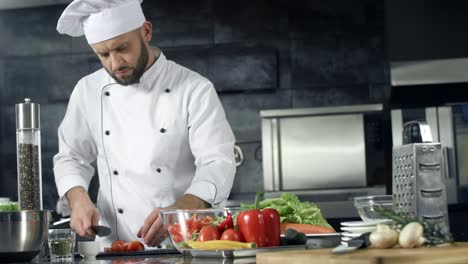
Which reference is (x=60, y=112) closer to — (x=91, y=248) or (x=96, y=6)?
(x=96, y=6)

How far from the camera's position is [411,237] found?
1835mm

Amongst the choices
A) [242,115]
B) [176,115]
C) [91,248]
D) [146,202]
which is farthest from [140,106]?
[242,115]

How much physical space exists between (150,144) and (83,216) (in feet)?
1.49

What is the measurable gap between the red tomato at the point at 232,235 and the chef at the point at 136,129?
102 centimetres

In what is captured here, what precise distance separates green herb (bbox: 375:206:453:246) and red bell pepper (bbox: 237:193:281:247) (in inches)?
12.4

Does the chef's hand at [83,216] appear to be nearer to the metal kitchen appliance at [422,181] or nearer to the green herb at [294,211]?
the green herb at [294,211]

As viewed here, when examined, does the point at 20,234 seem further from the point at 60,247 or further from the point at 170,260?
the point at 170,260

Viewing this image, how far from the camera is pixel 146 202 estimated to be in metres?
3.43

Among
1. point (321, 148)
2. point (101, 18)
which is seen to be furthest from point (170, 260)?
point (321, 148)

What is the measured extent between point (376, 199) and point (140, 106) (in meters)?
1.54

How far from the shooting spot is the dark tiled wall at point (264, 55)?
596cm

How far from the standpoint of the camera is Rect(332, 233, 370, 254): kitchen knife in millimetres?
1768

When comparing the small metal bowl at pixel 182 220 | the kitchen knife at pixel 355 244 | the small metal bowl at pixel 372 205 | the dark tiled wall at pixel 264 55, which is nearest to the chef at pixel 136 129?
the small metal bowl at pixel 182 220

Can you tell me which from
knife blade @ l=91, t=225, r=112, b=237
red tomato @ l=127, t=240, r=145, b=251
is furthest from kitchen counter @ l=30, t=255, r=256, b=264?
knife blade @ l=91, t=225, r=112, b=237
